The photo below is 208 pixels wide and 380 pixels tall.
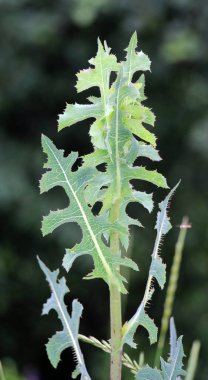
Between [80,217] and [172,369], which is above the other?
[80,217]

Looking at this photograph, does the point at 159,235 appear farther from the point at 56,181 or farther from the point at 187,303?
the point at 187,303

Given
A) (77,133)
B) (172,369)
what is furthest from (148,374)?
(77,133)

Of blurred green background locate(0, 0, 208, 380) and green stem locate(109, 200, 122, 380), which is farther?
blurred green background locate(0, 0, 208, 380)

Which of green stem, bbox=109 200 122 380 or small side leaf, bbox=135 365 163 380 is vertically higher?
green stem, bbox=109 200 122 380

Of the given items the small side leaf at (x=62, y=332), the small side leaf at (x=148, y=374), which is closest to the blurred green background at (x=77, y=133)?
the small side leaf at (x=62, y=332)

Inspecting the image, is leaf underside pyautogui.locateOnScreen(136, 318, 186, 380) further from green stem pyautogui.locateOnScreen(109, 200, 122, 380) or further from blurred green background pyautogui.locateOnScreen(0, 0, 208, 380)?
blurred green background pyautogui.locateOnScreen(0, 0, 208, 380)

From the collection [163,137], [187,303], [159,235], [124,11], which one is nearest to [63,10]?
[124,11]

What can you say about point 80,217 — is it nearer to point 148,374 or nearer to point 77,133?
point 148,374

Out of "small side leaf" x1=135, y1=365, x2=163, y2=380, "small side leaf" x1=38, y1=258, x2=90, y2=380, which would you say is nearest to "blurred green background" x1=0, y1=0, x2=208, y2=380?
"small side leaf" x1=38, y1=258, x2=90, y2=380
